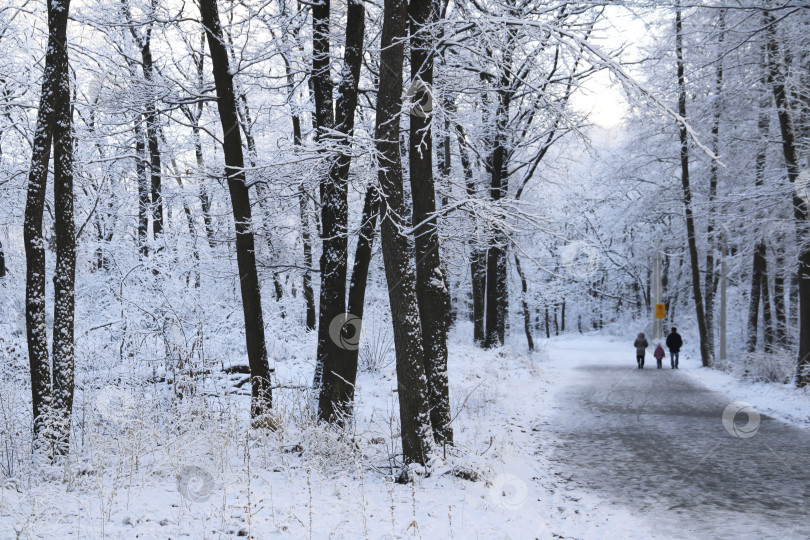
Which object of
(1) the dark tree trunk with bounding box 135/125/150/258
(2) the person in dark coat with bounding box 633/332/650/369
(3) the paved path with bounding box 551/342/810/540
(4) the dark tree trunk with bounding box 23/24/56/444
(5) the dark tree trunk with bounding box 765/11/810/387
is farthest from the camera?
(2) the person in dark coat with bounding box 633/332/650/369

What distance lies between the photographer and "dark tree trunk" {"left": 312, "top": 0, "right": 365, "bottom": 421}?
7.91m

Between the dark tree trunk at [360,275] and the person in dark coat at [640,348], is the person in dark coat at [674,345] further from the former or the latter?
the dark tree trunk at [360,275]

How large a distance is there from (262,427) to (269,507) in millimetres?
1970

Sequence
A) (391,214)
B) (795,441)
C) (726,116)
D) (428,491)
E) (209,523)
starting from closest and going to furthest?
(209,523)
(428,491)
(391,214)
(795,441)
(726,116)

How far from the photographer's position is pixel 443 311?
7.21 m

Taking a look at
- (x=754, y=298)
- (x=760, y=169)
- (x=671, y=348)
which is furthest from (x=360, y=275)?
(x=671, y=348)

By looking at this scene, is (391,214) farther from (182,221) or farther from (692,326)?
(692,326)

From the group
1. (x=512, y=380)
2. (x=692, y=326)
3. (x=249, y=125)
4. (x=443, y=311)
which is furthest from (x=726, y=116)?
(x=692, y=326)

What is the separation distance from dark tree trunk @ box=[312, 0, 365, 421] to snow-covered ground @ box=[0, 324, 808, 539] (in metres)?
0.63

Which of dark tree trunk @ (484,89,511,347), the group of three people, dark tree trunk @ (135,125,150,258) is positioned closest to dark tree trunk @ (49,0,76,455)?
dark tree trunk @ (135,125,150,258)

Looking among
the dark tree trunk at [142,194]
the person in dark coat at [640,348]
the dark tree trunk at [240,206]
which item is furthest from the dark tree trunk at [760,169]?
the dark tree trunk at [142,194]

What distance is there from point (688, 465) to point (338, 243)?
18.9ft

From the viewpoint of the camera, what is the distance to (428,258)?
281 inches

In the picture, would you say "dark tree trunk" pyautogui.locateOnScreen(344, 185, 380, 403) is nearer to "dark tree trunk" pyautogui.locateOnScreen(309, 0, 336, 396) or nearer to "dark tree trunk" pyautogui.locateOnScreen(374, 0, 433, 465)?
"dark tree trunk" pyautogui.locateOnScreen(309, 0, 336, 396)
